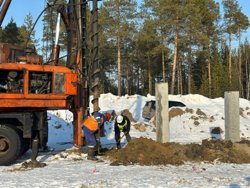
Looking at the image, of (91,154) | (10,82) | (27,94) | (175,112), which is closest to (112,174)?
(91,154)

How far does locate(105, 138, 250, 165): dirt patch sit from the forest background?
2341 centimetres

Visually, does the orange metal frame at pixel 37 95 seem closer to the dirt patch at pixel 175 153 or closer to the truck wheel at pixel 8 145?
the truck wheel at pixel 8 145

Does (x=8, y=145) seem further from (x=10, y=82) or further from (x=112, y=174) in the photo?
(x=112, y=174)

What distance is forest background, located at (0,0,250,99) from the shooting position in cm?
4222

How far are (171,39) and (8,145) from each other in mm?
34456

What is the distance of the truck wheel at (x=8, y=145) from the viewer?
1120cm

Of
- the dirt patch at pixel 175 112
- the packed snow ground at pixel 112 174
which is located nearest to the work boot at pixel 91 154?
the packed snow ground at pixel 112 174

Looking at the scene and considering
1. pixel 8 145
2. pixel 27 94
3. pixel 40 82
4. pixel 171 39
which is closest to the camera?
pixel 8 145

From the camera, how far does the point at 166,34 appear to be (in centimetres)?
A: 4359

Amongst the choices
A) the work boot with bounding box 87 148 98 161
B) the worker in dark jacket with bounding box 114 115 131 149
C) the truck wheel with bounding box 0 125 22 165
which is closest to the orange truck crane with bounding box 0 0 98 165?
the truck wheel with bounding box 0 125 22 165

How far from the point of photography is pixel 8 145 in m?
11.3

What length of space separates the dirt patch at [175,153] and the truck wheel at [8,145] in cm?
263

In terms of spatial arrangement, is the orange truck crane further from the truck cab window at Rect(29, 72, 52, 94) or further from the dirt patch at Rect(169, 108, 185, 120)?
the dirt patch at Rect(169, 108, 185, 120)

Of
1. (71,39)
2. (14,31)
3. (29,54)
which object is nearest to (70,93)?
(29,54)
